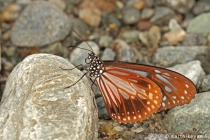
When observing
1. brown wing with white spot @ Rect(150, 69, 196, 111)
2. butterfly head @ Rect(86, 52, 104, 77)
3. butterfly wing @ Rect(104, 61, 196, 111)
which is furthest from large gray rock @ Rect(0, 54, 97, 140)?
brown wing with white spot @ Rect(150, 69, 196, 111)

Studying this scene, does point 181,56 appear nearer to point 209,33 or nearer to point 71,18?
point 209,33

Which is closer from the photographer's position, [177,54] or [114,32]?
[177,54]

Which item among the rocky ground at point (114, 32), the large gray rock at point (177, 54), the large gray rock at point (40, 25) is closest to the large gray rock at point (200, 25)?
the rocky ground at point (114, 32)

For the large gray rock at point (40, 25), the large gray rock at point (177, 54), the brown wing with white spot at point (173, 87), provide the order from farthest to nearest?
1. the large gray rock at point (40, 25)
2. the large gray rock at point (177, 54)
3. the brown wing with white spot at point (173, 87)

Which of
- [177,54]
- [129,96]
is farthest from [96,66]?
[177,54]

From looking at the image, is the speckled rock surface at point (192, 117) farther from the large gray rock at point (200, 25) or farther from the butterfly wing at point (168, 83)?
the large gray rock at point (200, 25)

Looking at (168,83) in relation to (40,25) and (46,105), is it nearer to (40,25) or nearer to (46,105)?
(46,105)
